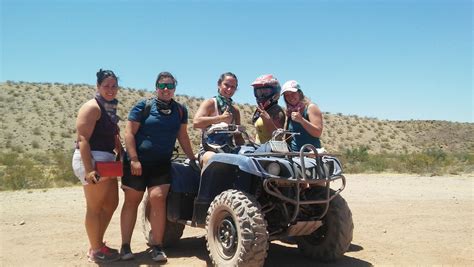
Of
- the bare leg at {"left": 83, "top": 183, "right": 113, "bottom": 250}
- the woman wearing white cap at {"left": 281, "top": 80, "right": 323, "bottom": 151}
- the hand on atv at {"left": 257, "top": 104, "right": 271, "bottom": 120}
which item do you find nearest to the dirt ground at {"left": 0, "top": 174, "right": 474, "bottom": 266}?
the bare leg at {"left": 83, "top": 183, "right": 113, "bottom": 250}

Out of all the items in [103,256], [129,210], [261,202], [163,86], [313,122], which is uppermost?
[163,86]

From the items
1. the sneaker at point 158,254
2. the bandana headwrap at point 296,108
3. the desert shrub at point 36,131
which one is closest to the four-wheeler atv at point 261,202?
the sneaker at point 158,254

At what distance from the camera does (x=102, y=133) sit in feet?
17.6

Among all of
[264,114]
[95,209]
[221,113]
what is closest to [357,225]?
[264,114]

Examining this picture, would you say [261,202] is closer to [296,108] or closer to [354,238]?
[296,108]

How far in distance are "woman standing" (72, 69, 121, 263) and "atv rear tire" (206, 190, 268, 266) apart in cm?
128

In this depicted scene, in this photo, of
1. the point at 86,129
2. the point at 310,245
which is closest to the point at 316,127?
the point at 310,245

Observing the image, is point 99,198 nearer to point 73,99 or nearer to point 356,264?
point 356,264

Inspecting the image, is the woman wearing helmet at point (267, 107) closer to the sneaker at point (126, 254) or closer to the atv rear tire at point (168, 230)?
the atv rear tire at point (168, 230)

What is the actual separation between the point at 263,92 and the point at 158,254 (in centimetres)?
236

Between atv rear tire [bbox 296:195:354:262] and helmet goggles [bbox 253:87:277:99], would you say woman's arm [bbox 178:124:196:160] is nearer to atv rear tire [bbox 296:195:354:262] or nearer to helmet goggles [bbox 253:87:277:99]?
helmet goggles [bbox 253:87:277:99]

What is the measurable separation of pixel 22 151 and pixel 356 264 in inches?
1287

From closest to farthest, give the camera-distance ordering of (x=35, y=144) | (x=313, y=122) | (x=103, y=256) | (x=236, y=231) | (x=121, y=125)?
(x=236, y=231)
(x=103, y=256)
(x=313, y=122)
(x=35, y=144)
(x=121, y=125)

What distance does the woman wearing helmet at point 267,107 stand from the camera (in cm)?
609
